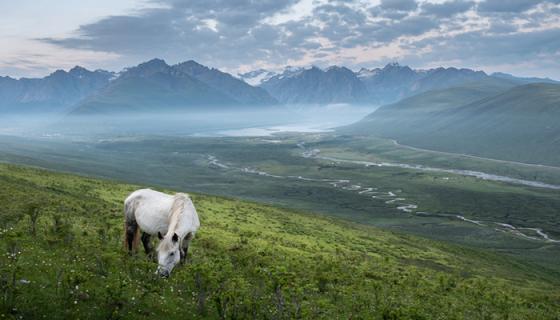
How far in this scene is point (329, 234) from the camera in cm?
5834

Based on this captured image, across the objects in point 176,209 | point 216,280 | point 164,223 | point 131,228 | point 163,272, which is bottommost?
point 216,280

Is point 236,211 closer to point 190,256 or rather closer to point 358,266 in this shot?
point 358,266

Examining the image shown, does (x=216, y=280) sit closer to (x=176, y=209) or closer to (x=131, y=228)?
(x=176, y=209)

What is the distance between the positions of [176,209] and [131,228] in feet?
12.1

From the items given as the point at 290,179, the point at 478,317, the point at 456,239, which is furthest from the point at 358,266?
the point at 290,179

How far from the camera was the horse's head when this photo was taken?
17.8 meters

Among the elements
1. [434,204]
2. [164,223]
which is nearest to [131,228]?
[164,223]

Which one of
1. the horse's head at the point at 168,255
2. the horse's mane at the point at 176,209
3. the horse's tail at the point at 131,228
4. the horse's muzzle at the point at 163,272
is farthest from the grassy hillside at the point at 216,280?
the horse's mane at the point at 176,209

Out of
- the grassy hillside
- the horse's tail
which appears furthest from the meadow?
the horse's tail

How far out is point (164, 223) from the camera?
68.2ft

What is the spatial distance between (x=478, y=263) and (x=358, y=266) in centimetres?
3213

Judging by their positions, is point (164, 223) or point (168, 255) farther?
point (164, 223)

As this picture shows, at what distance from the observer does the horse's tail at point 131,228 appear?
22050 millimetres

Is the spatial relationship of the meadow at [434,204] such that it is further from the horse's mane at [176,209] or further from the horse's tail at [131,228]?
Result: the horse's tail at [131,228]
